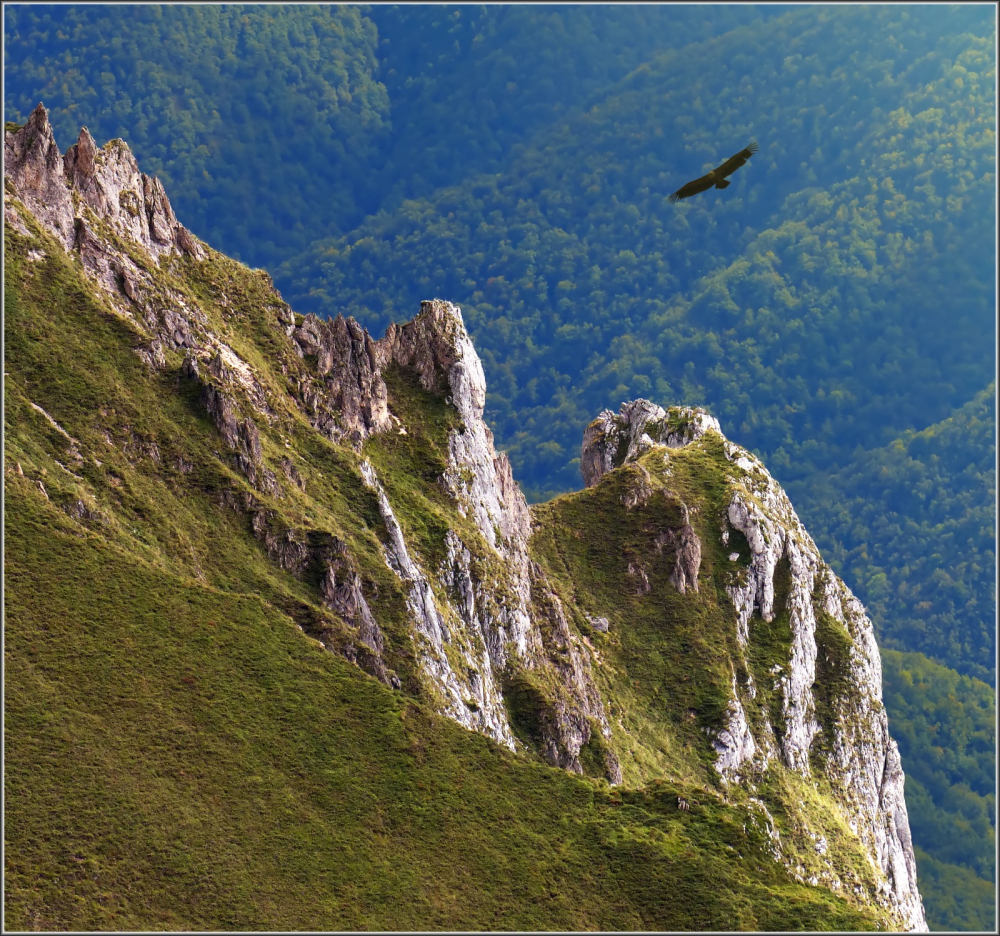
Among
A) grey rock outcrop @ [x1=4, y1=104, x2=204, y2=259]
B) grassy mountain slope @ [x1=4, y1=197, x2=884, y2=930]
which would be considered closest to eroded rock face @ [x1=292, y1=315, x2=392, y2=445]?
grey rock outcrop @ [x1=4, y1=104, x2=204, y2=259]

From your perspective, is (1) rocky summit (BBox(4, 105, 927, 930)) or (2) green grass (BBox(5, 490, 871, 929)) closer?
(2) green grass (BBox(5, 490, 871, 929))

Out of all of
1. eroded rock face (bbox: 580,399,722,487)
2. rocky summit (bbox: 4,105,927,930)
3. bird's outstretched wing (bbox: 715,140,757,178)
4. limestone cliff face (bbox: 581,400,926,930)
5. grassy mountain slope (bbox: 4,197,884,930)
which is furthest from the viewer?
eroded rock face (bbox: 580,399,722,487)

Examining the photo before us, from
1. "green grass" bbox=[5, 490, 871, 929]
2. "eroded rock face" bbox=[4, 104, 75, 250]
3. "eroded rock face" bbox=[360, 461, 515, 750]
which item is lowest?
"green grass" bbox=[5, 490, 871, 929]

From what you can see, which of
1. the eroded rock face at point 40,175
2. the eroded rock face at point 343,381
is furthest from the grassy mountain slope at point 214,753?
the eroded rock face at point 343,381

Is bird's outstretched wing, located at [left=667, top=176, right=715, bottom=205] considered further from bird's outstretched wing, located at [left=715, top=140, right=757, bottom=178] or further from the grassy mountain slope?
the grassy mountain slope

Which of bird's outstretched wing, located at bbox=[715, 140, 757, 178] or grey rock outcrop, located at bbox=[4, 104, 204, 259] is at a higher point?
grey rock outcrop, located at bbox=[4, 104, 204, 259]

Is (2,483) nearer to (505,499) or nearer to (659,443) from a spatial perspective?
(505,499)

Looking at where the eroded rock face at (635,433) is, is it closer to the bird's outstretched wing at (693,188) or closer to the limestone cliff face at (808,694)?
the limestone cliff face at (808,694)

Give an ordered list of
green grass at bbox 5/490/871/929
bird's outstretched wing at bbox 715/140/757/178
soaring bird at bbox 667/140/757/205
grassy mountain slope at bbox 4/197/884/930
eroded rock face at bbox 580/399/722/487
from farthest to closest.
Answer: eroded rock face at bbox 580/399/722/487, grassy mountain slope at bbox 4/197/884/930, green grass at bbox 5/490/871/929, bird's outstretched wing at bbox 715/140/757/178, soaring bird at bbox 667/140/757/205
